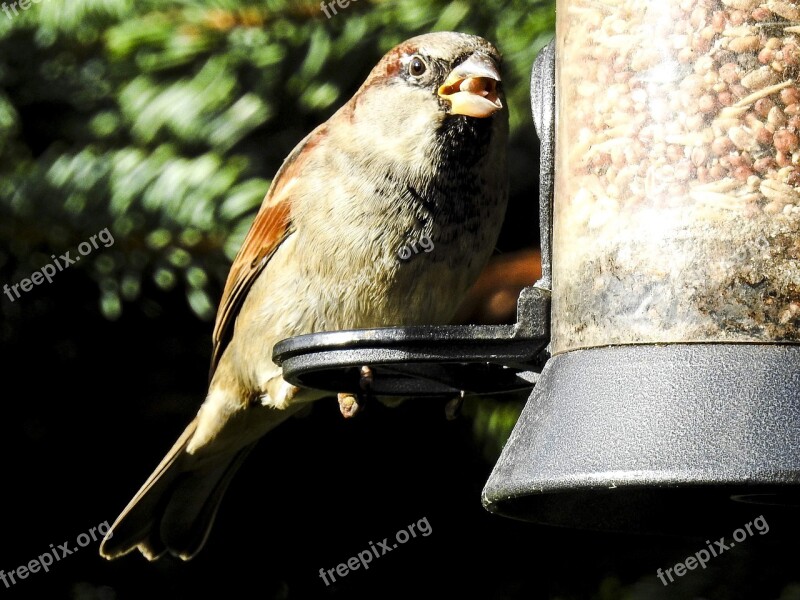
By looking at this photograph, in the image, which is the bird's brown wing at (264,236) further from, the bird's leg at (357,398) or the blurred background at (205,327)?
the bird's leg at (357,398)

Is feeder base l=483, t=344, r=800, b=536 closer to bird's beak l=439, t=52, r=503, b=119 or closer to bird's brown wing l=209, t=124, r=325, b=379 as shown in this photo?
bird's beak l=439, t=52, r=503, b=119

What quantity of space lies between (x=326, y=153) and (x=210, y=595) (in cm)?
107

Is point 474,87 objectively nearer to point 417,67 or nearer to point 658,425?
point 417,67

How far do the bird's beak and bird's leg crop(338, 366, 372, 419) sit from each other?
560 mm

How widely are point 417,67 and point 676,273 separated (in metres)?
1.01

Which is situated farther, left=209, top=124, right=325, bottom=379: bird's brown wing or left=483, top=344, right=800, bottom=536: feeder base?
left=209, top=124, right=325, bottom=379: bird's brown wing

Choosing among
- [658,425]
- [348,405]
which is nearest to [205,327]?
[348,405]

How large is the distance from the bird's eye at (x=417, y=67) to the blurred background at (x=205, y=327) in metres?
0.17

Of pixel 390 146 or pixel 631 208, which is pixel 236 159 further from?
pixel 631 208

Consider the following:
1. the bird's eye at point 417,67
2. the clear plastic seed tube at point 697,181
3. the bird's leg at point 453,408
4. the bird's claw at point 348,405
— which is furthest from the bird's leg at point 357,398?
the bird's eye at point 417,67

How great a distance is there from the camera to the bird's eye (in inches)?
99.6

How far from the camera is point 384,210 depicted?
2.55 m

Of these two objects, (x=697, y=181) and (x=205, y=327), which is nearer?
(x=697, y=181)

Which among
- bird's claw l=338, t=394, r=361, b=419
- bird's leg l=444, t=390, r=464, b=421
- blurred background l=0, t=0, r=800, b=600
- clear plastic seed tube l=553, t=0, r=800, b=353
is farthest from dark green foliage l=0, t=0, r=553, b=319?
clear plastic seed tube l=553, t=0, r=800, b=353
